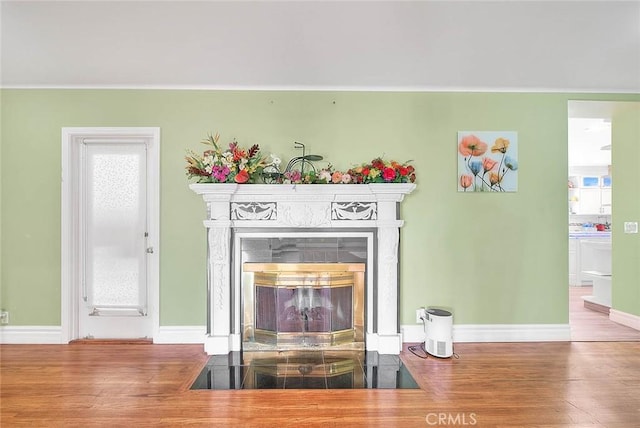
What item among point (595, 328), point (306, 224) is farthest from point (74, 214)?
point (595, 328)

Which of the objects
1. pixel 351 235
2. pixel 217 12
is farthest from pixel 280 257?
pixel 217 12

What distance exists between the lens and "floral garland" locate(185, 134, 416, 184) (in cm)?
287

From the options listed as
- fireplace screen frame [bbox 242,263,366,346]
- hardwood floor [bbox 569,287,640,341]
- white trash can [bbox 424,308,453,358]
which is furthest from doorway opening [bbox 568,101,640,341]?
fireplace screen frame [bbox 242,263,366,346]

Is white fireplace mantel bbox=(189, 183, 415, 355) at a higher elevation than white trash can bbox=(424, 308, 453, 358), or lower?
higher

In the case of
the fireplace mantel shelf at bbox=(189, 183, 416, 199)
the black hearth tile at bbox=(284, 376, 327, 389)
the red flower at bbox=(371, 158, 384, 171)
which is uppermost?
the red flower at bbox=(371, 158, 384, 171)

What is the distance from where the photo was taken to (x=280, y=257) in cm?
304

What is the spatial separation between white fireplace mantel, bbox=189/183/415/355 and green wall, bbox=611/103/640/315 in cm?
271

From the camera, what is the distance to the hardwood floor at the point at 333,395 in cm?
201

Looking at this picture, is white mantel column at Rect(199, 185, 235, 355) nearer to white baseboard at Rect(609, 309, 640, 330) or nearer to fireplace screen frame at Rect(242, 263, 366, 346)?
fireplace screen frame at Rect(242, 263, 366, 346)

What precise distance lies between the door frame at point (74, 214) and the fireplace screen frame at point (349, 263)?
30.8 inches

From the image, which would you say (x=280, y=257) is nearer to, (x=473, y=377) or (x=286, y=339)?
(x=286, y=339)

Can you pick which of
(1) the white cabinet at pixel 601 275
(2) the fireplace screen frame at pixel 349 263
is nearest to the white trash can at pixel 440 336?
(2) the fireplace screen frame at pixel 349 263

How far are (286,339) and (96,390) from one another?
4.74 feet

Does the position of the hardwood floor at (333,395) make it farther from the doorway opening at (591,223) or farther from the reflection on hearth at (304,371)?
the doorway opening at (591,223)
